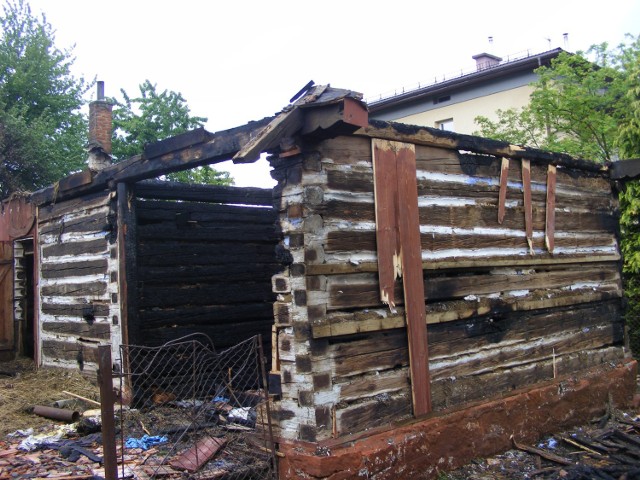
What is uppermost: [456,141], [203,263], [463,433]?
[456,141]

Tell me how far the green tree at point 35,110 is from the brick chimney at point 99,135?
10.7m

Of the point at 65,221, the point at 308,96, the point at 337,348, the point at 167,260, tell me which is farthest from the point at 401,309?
the point at 65,221

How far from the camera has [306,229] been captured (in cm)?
509

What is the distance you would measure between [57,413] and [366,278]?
14.1 ft

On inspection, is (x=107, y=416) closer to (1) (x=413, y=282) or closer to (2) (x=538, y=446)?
(1) (x=413, y=282)

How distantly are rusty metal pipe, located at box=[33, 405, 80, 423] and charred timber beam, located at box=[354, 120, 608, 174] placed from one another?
4.74 m

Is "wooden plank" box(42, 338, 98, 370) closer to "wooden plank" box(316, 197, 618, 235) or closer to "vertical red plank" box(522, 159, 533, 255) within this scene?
"wooden plank" box(316, 197, 618, 235)

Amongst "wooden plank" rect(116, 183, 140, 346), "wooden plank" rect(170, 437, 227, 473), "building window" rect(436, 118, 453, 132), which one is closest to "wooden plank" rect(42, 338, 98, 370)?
"wooden plank" rect(116, 183, 140, 346)

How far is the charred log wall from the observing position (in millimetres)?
8141

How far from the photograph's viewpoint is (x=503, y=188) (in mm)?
6910

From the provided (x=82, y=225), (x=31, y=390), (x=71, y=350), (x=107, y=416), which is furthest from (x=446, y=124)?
(x=107, y=416)

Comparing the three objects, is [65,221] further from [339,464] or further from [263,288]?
[339,464]

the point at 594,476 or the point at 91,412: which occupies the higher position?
the point at 91,412

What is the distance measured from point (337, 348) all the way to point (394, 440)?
0.96 m
